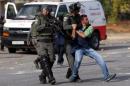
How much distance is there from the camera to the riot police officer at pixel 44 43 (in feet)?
42.1

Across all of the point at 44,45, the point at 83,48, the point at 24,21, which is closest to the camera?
the point at 44,45

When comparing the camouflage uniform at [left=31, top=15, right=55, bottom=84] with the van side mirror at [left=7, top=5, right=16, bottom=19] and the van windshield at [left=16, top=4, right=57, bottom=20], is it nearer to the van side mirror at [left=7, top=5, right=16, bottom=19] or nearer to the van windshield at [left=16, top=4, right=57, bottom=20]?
the van windshield at [left=16, top=4, right=57, bottom=20]

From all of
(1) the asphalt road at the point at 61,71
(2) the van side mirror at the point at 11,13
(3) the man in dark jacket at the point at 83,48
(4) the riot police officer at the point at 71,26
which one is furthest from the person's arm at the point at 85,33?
(2) the van side mirror at the point at 11,13

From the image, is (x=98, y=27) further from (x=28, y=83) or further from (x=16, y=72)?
(x=28, y=83)

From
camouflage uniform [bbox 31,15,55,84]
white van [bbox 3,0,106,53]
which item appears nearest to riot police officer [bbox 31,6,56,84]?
camouflage uniform [bbox 31,15,55,84]

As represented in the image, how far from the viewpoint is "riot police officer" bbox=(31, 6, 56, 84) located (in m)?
12.8

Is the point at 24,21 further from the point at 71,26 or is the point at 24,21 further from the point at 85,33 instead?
the point at 85,33

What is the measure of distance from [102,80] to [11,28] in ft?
31.9

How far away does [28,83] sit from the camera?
527 inches

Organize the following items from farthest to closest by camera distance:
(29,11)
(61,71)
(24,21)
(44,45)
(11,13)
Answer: (11,13) → (29,11) → (24,21) → (61,71) → (44,45)

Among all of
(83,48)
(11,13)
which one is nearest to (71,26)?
(83,48)

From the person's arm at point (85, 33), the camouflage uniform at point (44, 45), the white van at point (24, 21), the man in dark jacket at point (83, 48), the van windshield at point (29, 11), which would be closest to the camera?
the camouflage uniform at point (44, 45)

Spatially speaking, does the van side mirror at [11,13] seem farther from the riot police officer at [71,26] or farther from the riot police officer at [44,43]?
the riot police officer at [44,43]

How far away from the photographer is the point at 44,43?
12930 millimetres
